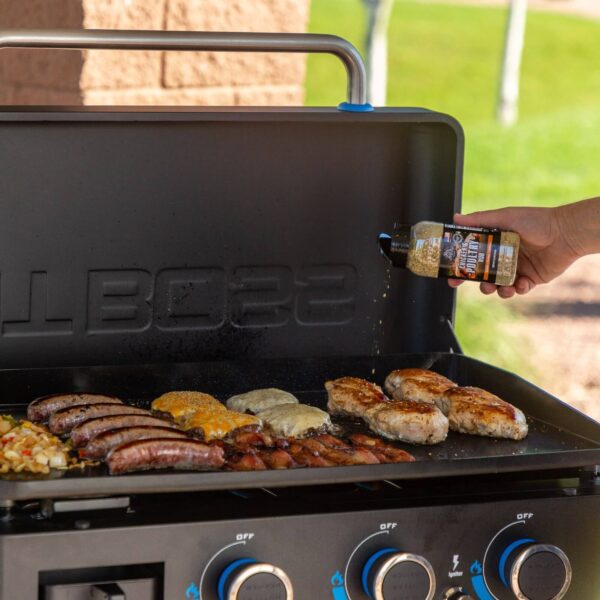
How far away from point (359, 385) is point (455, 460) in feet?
1.73

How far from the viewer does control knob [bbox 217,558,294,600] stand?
175 centimetres

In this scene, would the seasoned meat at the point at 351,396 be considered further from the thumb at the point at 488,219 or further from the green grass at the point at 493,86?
the green grass at the point at 493,86

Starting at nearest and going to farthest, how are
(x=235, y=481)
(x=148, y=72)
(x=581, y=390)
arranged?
1. (x=235, y=481)
2. (x=148, y=72)
3. (x=581, y=390)

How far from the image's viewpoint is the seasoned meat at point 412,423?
7.17 ft

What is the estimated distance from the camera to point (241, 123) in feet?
8.11

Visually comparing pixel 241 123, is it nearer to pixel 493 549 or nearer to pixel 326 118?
pixel 326 118

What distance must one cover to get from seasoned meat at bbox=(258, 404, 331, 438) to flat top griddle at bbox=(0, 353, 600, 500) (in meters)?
0.11

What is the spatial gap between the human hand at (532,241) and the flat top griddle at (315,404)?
20cm

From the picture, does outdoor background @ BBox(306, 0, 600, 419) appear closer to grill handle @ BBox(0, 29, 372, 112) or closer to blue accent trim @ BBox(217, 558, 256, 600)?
grill handle @ BBox(0, 29, 372, 112)

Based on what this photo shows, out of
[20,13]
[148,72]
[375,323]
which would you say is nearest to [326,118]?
[375,323]

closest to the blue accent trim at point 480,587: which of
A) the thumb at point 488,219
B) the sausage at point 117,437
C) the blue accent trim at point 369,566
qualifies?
the blue accent trim at point 369,566

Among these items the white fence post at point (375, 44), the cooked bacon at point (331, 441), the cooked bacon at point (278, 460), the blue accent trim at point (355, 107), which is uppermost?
the white fence post at point (375, 44)

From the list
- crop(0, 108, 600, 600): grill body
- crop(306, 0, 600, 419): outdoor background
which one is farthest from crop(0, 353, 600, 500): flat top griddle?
crop(306, 0, 600, 419): outdoor background

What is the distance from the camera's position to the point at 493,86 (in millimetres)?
17938
